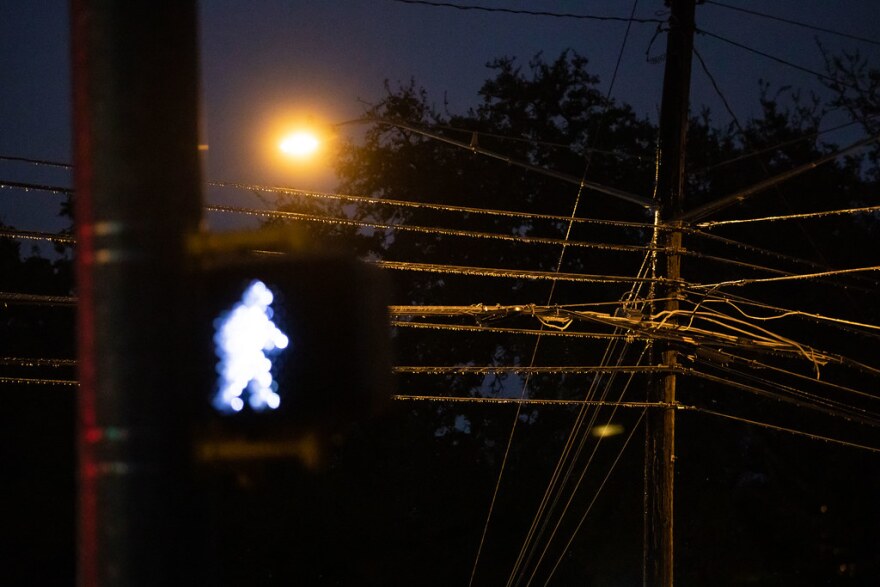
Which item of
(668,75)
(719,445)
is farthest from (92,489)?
(719,445)

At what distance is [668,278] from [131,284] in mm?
8075

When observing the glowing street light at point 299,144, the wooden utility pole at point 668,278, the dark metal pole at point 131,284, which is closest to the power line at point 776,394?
the wooden utility pole at point 668,278

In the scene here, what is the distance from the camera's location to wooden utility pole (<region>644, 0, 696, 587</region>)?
9.64 metres

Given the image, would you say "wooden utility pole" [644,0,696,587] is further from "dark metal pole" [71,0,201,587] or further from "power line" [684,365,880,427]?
"dark metal pole" [71,0,201,587]

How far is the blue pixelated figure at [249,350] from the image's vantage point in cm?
244

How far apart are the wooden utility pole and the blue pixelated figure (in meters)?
7.59

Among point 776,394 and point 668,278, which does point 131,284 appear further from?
point 776,394

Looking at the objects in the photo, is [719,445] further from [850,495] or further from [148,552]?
[148,552]

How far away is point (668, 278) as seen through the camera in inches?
384

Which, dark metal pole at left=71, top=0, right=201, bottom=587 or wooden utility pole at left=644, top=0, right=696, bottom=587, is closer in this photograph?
dark metal pole at left=71, top=0, right=201, bottom=587

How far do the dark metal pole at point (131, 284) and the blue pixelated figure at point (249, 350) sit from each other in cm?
20

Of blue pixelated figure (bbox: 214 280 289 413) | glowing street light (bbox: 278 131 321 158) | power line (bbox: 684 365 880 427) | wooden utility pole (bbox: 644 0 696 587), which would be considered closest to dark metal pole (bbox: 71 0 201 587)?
blue pixelated figure (bbox: 214 280 289 413)

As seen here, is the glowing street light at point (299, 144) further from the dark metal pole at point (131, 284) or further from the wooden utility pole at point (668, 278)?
the dark metal pole at point (131, 284)

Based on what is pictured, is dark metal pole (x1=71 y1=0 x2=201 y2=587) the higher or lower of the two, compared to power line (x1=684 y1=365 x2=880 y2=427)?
higher
